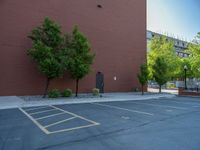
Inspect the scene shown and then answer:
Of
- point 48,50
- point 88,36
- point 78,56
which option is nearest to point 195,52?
point 88,36

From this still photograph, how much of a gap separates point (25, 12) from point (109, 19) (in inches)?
376

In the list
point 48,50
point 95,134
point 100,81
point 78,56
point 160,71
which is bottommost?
point 95,134

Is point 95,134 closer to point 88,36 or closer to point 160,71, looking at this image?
point 88,36

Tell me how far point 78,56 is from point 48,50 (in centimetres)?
299

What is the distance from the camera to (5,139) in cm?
573

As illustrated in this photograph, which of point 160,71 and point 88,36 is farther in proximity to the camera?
point 160,71

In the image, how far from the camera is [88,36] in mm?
21281

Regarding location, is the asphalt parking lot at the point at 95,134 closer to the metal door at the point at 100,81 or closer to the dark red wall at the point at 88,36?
the dark red wall at the point at 88,36

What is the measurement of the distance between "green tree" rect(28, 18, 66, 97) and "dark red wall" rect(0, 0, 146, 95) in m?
1.61

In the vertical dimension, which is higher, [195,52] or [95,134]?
[195,52]

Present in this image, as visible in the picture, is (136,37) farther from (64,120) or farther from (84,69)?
(64,120)

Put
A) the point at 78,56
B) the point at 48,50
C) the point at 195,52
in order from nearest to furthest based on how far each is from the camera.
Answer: the point at 48,50, the point at 78,56, the point at 195,52

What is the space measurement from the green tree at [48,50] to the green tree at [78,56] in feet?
2.98

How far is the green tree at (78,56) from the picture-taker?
17.2 metres
